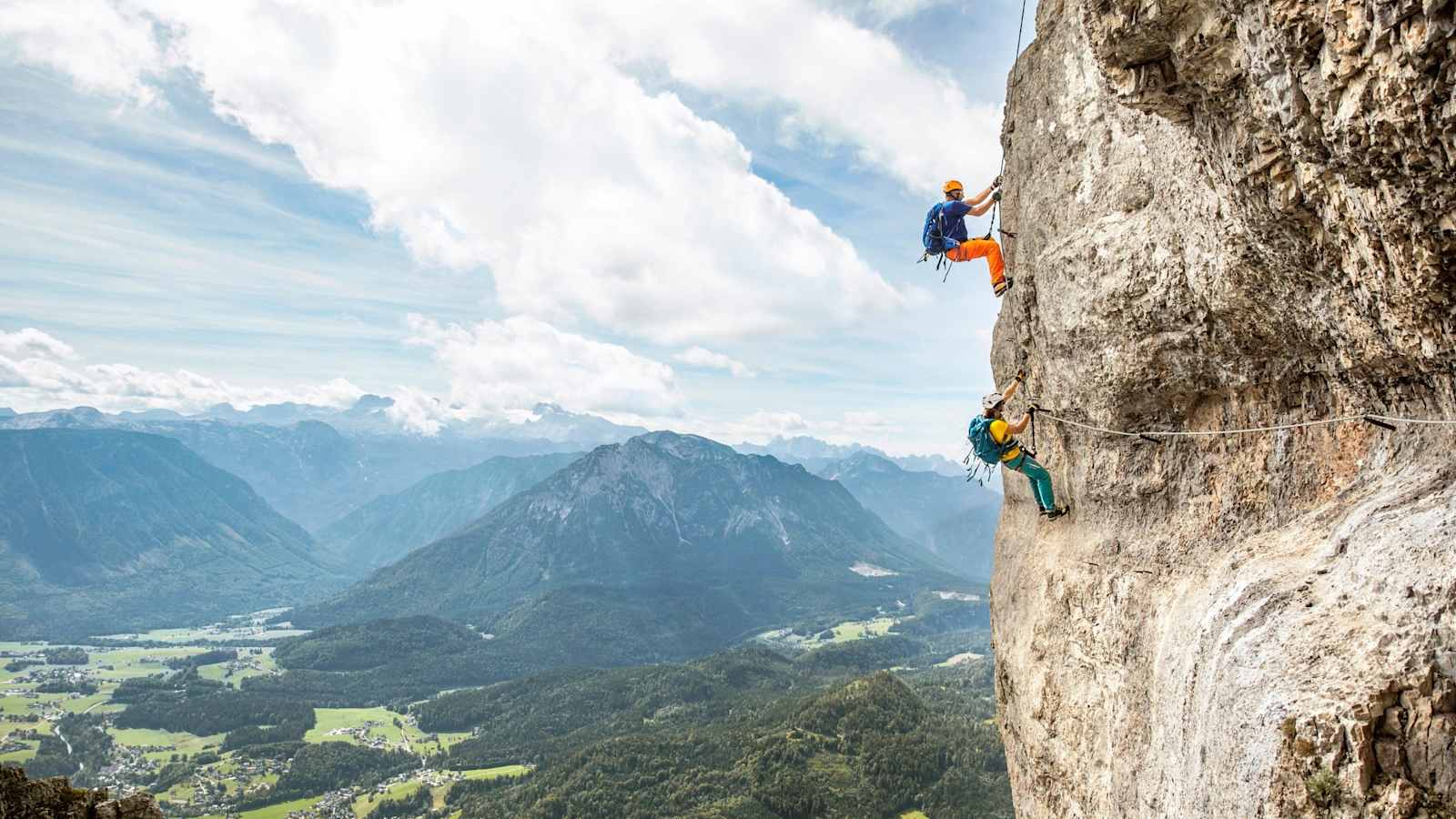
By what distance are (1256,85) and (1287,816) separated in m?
6.68

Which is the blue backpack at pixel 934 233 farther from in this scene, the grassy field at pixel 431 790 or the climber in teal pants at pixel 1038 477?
the grassy field at pixel 431 790

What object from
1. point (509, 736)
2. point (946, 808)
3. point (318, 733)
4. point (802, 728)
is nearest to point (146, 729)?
point (318, 733)

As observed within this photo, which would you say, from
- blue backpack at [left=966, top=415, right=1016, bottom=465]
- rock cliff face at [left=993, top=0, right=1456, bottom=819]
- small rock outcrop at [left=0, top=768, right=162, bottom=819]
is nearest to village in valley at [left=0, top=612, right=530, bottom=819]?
small rock outcrop at [left=0, top=768, right=162, bottom=819]

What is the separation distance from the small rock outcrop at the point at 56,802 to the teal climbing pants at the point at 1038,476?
19684 millimetres

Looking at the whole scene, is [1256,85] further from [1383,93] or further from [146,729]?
[146,729]

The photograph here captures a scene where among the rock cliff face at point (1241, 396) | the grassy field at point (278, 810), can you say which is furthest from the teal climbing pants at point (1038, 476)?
the grassy field at point (278, 810)

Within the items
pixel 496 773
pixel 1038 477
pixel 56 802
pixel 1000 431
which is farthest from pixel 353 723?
pixel 1000 431

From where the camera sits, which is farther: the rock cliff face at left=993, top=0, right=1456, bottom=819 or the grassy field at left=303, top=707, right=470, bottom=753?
the grassy field at left=303, top=707, right=470, bottom=753

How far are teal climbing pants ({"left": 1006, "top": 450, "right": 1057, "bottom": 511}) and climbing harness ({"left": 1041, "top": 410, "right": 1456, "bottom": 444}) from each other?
3.32 ft

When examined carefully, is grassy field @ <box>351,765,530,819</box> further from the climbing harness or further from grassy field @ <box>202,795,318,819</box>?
the climbing harness

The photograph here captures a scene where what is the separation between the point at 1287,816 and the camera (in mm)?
6688

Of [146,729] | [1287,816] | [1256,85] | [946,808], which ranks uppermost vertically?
[1256,85]

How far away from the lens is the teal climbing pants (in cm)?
1453

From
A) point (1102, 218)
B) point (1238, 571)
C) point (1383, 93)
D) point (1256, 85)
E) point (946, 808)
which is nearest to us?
point (1383, 93)
